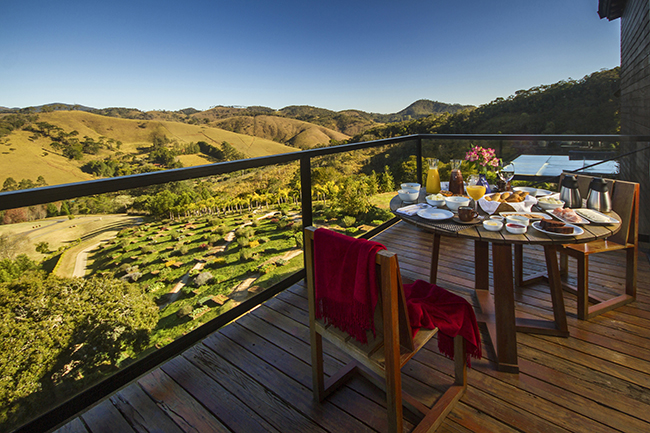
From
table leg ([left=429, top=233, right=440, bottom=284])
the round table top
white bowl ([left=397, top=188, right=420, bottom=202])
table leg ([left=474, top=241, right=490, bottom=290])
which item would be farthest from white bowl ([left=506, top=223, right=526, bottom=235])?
table leg ([left=429, top=233, right=440, bottom=284])

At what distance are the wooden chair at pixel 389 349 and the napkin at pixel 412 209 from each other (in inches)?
26.9

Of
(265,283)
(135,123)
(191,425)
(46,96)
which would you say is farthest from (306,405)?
(46,96)

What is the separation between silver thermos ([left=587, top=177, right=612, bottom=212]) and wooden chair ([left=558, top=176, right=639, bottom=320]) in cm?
30

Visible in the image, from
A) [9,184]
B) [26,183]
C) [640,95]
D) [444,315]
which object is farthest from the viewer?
[9,184]

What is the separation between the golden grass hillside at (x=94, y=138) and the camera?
1261 inches

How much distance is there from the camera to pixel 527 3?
20.9 metres

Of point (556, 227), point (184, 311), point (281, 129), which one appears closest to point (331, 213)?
point (184, 311)

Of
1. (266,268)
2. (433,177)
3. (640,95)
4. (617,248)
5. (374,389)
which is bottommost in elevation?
(374,389)

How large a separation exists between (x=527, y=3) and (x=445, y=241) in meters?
25.5

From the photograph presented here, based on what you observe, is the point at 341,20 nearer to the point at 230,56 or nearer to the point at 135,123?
the point at 230,56

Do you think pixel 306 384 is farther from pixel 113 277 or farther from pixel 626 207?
pixel 626 207

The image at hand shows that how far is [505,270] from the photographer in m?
1.61

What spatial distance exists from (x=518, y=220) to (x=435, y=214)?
39 cm

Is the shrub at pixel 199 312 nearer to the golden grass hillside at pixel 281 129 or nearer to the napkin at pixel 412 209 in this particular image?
the napkin at pixel 412 209
